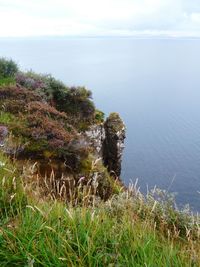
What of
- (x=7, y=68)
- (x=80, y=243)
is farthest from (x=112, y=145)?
(x=80, y=243)

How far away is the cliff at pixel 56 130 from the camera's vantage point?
1312cm

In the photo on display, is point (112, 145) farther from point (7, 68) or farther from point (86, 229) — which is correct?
point (86, 229)

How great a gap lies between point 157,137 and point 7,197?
153 meters

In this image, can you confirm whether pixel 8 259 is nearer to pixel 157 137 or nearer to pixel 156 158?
pixel 156 158

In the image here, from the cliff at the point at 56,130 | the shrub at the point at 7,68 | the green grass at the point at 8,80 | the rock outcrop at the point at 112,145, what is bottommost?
the rock outcrop at the point at 112,145

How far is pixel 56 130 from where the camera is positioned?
13914 mm

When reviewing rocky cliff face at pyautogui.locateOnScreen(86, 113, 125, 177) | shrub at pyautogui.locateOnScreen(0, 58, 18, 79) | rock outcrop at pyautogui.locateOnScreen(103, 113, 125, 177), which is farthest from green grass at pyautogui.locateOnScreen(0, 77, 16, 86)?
rock outcrop at pyautogui.locateOnScreen(103, 113, 125, 177)

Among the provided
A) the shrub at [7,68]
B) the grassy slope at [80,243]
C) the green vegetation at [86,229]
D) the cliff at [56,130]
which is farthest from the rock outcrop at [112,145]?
the grassy slope at [80,243]

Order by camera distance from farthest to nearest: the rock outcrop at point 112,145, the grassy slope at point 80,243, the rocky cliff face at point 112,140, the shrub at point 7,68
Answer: the shrub at point 7,68 → the rock outcrop at point 112,145 → the rocky cliff face at point 112,140 → the grassy slope at point 80,243

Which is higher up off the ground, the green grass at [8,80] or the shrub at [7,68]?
the shrub at [7,68]

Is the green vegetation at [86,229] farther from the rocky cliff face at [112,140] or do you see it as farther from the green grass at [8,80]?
the green grass at [8,80]

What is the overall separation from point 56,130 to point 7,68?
36.1 ft

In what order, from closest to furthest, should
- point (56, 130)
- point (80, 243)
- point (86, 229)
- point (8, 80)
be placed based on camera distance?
point (80, 243) → point (86, 229) → point (56, 130) → point (8, 80)

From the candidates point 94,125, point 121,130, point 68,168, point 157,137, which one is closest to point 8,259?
point 68,168
